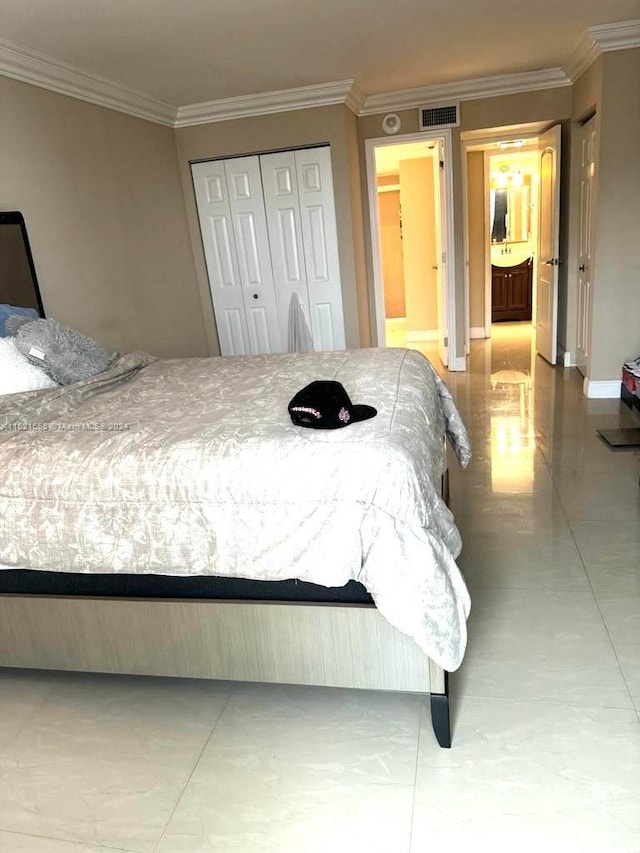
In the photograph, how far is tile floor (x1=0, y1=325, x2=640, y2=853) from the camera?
4.85ft

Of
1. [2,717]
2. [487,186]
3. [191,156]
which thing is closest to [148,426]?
[2,717]

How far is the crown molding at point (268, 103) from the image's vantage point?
4.57 meters

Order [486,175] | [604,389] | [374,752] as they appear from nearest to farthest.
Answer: [374,752] → [604,389] → [486,175]

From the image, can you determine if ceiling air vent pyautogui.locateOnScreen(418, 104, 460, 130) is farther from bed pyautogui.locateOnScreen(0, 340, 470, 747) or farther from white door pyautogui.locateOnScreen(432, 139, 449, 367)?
bed pyautogui.locateOnScreen(0, 340, 470, 747)

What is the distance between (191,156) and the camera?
5.03 m

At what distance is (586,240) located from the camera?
4.89 metres

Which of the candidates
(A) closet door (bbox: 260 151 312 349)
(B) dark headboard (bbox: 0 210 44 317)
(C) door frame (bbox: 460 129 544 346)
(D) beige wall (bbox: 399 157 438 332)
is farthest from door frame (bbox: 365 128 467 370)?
(B) dark headboard (bbox: 0 210 44 317)

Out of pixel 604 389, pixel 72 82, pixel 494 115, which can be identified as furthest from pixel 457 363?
pixel 72 82

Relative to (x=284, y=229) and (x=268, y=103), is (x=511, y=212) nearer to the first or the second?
(x=284, y=229)

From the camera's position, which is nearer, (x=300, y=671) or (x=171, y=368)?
(x=300, y=671)

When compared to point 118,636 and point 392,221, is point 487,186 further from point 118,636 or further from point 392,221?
point 118,636

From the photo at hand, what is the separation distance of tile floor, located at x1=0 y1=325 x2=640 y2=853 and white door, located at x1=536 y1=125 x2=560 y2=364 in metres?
3.65

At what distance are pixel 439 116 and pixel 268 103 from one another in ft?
5.14

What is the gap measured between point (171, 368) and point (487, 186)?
5365 mm
